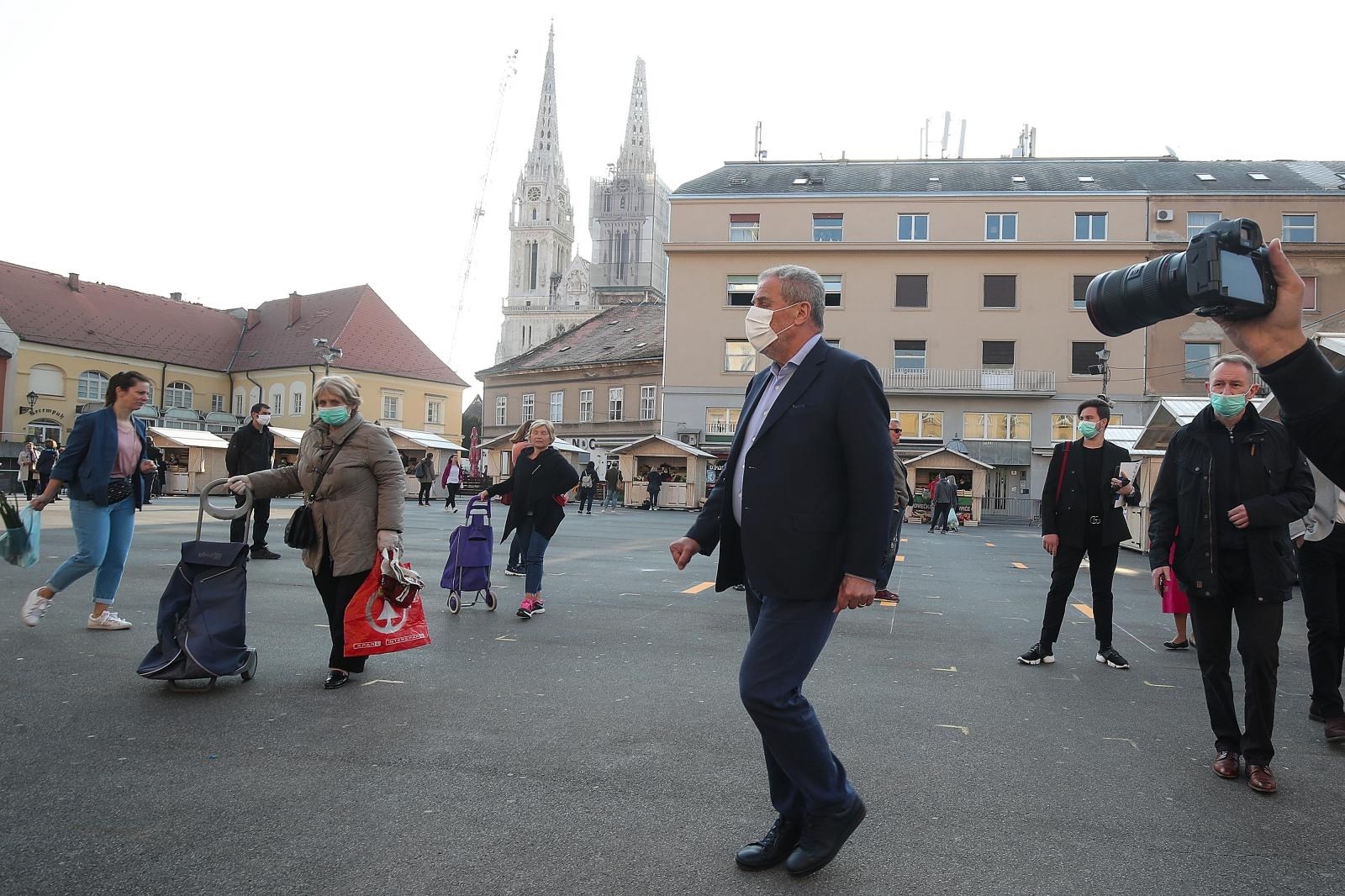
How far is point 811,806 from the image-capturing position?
3.16 metres

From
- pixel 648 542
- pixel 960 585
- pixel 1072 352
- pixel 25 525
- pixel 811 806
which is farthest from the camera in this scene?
pixel 1072 352

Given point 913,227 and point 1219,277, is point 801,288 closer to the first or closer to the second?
point 1219,277

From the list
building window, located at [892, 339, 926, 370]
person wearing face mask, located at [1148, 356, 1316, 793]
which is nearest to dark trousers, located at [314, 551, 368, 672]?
person wearing face mask, located at [1148, 356, 1316, 793]

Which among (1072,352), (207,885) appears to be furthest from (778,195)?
(207,885)

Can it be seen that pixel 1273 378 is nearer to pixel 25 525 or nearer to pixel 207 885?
pixel 207 885

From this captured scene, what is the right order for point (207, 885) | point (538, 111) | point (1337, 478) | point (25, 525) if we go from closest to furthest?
point (1337, 478)
point (207, 885)
point (25, 525)
point (538, 111)

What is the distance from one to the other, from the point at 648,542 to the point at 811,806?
1594 cm

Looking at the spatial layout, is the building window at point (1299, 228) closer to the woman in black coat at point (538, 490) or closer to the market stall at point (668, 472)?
the market stall at point (668, 472)

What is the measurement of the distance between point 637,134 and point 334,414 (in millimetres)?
149153

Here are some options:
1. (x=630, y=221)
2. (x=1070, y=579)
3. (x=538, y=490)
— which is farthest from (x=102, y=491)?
(x=630, y=221)

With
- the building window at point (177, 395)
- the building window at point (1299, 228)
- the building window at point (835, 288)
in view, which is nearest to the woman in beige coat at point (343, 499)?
the building window at point (835, 288)

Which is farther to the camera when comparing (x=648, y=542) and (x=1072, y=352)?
(x=1072, y=352)

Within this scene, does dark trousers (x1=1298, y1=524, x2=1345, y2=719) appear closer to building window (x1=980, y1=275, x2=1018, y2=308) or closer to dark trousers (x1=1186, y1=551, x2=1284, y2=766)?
dark trousers (x1=1186, y1=551, x2=1284, y2=766)

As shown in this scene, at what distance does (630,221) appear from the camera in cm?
14288
